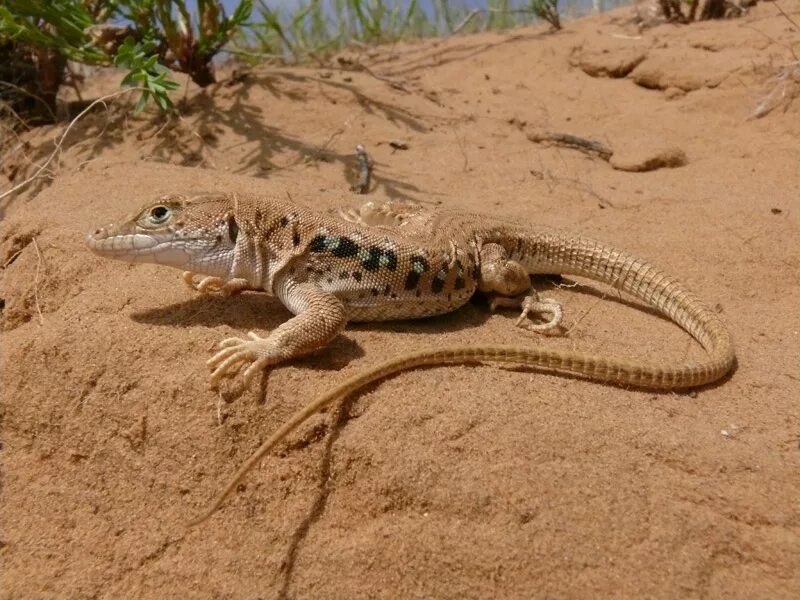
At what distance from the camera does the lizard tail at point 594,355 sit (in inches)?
123

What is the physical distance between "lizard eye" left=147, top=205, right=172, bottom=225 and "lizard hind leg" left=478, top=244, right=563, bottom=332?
2077 millimetres

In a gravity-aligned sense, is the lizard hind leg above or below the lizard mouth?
below

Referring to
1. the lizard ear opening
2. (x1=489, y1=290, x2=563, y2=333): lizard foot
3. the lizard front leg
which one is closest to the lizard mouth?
the lizard ear opening

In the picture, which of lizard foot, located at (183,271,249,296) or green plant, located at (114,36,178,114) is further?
green plant, located at (114,36,178,114)

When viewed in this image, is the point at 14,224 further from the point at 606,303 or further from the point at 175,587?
the point at 606,303

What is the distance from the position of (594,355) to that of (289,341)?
1715mm

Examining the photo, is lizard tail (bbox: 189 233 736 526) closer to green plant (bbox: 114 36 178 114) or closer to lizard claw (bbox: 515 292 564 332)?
lizard claw (bbox: 515 292 564 332)

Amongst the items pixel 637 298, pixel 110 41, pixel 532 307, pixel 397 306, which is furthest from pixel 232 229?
pixel 110 41

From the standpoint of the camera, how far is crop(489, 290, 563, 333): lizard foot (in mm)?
4199

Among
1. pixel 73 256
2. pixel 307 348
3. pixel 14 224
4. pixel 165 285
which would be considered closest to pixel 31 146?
pixel 14 224

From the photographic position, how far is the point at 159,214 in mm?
3516

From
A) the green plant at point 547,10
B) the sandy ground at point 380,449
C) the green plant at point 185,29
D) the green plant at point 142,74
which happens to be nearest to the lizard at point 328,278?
the sandy ground at point 380,449

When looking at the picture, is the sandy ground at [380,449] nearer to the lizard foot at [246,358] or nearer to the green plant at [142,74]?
the lizard foot at [246,358]

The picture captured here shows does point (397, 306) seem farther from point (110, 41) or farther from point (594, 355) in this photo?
point (110, 41)
